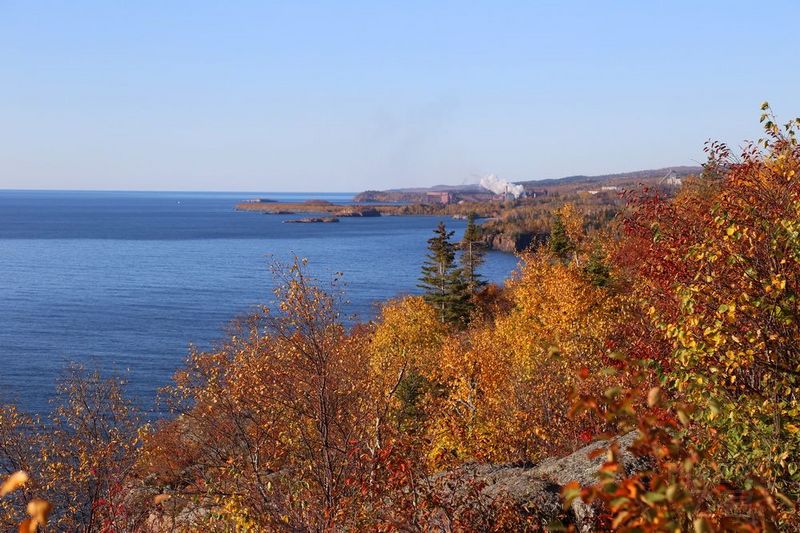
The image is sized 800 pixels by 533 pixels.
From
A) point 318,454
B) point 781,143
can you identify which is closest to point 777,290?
point 781,143

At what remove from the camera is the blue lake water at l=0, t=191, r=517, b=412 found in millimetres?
59134

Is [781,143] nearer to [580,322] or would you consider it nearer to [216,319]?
[580,322]

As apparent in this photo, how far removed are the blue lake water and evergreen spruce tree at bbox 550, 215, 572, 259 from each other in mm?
20177

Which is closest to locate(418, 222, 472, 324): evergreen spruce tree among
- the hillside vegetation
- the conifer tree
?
the conifer tree

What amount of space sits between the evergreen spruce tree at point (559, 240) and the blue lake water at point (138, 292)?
20177 millimetres

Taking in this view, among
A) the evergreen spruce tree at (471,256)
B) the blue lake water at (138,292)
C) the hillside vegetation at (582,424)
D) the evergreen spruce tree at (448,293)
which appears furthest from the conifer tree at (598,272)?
the hillside vegetation at (582,424)

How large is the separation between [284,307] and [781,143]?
9294 mm

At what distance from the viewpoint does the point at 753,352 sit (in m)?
9.71

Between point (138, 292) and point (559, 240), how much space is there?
57.2 metres

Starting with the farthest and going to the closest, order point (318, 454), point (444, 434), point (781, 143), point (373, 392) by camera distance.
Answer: point (444, 434) → point (373, 392) → point (318, 454) → point (781, 143)

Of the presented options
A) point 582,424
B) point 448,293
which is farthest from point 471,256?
point 582,424

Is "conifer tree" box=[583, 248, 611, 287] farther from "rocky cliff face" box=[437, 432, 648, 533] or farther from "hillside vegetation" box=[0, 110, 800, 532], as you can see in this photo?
"rocky cliff face" box=[437, 432, 648, 533]

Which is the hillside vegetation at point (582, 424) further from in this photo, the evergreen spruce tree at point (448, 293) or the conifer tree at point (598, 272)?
the evergreen spruce tree at point (448, 293)

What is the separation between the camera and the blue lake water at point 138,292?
5913 cm
